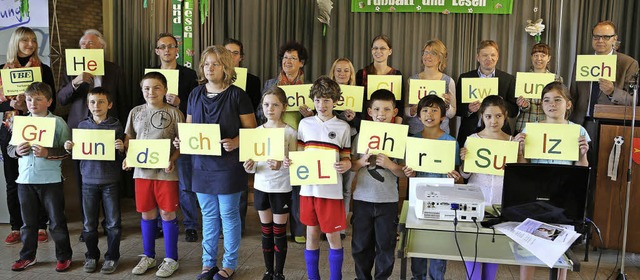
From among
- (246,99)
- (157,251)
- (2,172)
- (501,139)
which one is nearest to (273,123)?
(246,99)

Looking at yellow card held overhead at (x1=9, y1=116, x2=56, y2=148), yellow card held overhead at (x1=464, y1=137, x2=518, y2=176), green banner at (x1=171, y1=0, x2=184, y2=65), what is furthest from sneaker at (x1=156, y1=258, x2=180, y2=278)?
green banner at (x1=171, y1=0, x2=184, y2=65)

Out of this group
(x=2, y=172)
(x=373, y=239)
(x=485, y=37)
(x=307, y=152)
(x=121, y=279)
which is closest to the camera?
(x=307, y=152)

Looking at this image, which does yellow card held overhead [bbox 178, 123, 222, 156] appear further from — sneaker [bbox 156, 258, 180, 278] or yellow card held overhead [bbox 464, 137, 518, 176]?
yellow card held overhead [bbox 464, 137, 518, 176]

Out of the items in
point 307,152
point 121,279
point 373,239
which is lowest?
point 121,279

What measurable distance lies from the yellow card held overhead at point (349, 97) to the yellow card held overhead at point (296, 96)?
0.19 m

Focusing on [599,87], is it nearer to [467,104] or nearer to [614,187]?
[614,187]

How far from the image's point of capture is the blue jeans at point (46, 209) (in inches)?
127

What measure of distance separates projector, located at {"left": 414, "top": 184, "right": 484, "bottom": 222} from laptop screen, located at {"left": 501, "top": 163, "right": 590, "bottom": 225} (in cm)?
13

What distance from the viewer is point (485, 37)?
217 inches

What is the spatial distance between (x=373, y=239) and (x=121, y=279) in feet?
5.19

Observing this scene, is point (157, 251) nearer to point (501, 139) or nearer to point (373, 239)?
point (373, 239)

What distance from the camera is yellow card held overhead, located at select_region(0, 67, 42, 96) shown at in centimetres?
342

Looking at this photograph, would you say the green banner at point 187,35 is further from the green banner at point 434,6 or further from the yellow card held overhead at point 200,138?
the yellow card held overhead at point 200,138

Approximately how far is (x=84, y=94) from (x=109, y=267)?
124 centimetres
